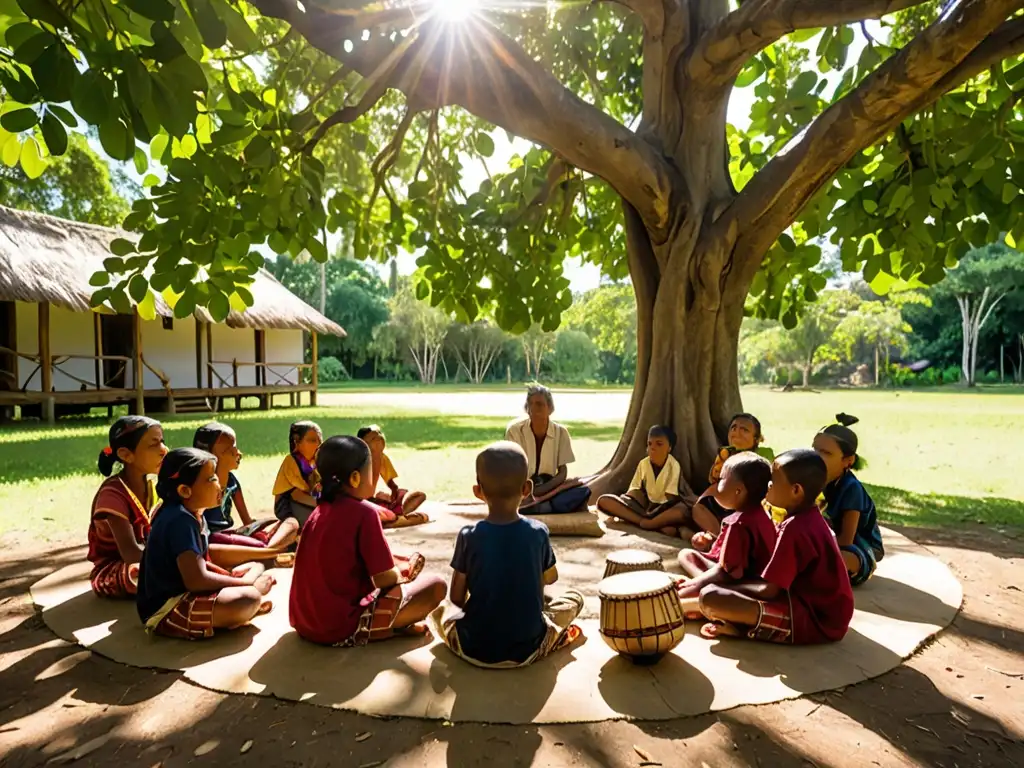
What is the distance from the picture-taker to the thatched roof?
1424 cm

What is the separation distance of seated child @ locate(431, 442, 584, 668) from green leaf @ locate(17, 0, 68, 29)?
226 cm

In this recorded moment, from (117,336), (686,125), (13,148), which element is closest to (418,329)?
(117,336)

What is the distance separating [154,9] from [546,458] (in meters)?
4.54

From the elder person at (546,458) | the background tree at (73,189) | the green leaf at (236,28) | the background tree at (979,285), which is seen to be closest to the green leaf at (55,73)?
the green leaf at (236,28)

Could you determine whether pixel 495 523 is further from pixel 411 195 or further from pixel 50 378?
pixel 50 378

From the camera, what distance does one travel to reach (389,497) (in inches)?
243

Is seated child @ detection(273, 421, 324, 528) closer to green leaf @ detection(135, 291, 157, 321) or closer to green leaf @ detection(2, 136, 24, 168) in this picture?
green leaf @ detection(135, 291, 157, 321)

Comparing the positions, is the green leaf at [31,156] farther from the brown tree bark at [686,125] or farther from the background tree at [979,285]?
the background tree at [979,285]

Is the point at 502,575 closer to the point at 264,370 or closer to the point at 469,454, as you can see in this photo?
the point at 469,454

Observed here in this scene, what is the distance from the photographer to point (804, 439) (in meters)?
13.3

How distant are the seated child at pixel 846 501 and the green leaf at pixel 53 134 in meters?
4.12

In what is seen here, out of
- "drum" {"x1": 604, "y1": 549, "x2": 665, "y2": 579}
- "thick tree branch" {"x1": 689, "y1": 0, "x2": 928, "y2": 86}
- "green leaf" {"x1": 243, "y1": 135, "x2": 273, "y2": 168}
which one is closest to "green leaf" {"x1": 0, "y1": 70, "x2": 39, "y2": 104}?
"green leaf" {"x1": 243, "y1": 135, "x2": 273, "y2": 168}

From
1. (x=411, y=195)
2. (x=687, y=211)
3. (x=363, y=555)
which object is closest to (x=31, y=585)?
(x=363, y=555)

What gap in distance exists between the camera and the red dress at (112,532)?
142 inches
